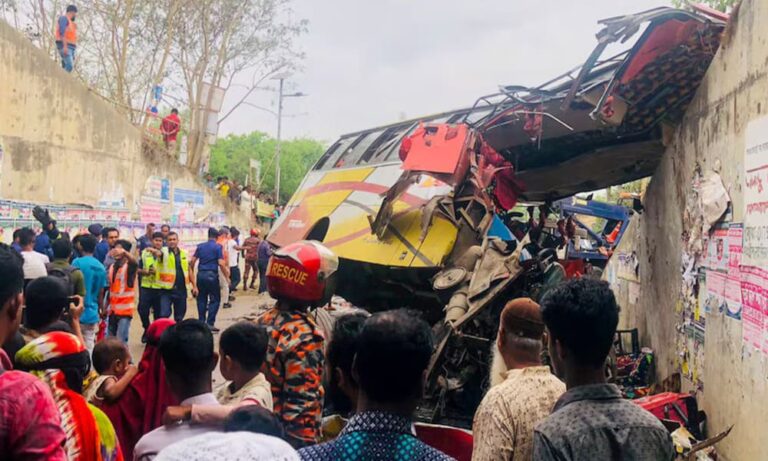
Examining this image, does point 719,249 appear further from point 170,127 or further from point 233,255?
point 170,127

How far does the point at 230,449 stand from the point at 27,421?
2.38 feet

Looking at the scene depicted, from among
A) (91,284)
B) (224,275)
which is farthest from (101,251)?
(224,275)

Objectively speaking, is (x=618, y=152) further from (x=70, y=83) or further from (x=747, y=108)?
(x=70, y=83)

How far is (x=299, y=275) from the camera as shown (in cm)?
312

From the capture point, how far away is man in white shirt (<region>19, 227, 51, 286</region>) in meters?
5.79

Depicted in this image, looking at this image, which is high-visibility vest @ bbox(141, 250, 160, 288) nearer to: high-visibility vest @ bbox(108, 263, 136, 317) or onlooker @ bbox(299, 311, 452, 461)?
high-visibility vest @ bbox(108, 263, 136, 317)

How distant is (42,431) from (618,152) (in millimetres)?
6994

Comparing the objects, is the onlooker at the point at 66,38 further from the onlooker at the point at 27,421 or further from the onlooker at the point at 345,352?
the onlooker at the point at 27,421

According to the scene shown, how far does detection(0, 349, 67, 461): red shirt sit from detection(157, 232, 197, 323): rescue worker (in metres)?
7.07

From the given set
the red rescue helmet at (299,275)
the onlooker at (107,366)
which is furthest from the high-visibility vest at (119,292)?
the red rescue helmet at (299,275)

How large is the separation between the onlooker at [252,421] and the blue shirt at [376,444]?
122mm

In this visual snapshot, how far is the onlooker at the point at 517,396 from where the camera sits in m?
2.25

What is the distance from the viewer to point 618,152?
7.60 metres

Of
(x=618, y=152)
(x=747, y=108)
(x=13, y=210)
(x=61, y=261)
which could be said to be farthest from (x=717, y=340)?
(x=13, y=210)
